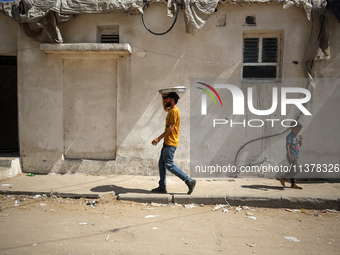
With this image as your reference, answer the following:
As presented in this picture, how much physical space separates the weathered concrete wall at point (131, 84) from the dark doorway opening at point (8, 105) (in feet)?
3.55

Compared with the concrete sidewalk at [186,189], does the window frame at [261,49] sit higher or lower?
higher

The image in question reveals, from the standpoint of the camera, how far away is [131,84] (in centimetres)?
596

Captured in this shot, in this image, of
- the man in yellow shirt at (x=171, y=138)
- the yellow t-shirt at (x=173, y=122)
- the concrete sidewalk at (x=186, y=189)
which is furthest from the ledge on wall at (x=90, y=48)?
the concrete sidewalk at (x=186, y=189)

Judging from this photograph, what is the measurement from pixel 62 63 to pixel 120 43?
5.05ft

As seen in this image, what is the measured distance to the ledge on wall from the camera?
5621 mm

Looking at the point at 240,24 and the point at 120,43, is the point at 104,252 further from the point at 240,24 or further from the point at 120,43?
the point at 240,24

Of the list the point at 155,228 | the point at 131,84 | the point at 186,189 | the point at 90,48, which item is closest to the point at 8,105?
the point at 90,48

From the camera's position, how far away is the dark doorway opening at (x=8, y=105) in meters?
6.89

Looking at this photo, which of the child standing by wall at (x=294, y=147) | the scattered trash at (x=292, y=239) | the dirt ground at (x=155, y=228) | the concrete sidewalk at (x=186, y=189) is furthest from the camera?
the child standing by wall at (x=294, y=147)

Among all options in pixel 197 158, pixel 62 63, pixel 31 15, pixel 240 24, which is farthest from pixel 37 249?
pixel 240 24

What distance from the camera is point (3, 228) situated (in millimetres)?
3404

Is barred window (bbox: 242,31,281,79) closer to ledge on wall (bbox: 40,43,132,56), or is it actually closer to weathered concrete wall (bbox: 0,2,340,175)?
weathered concrete wall (bbox: 0,2,340,175)

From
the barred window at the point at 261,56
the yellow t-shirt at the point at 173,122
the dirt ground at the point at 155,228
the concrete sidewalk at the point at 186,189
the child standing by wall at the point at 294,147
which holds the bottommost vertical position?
the dirt ground at the point at 155,228

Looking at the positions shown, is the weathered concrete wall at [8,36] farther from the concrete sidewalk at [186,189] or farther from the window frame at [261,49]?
the window frame at [261,49]
